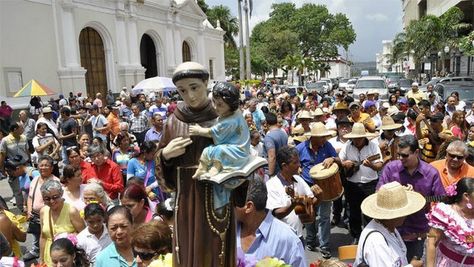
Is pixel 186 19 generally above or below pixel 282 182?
above

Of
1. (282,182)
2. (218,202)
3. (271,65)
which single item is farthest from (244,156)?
(271,65)

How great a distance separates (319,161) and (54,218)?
3.41m

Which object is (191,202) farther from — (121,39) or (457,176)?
(121,39)

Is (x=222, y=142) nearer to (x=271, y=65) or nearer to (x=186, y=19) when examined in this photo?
(x=186, y=19)

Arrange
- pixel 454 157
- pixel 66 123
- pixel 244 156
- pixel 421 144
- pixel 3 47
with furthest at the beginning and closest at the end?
pixel 3 47 → pixel 66 123 → pixel 421 144 → pixel 454 157 → pixel 244 156

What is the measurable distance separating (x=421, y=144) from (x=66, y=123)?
7515 mm

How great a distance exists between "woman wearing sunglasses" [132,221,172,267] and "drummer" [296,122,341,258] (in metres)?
3.11

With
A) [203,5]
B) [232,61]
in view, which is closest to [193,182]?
[203,5]

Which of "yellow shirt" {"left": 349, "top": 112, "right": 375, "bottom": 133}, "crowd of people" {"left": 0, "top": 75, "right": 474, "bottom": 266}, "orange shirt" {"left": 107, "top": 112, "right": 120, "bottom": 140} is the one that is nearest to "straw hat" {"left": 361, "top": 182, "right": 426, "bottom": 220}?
"crowd of people" {"left": 0, "top": 75, "right": 474, "bottom": 266}

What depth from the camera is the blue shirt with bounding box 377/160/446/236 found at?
4473 mm

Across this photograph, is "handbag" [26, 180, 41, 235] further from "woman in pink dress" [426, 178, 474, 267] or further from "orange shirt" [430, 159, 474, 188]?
"orange shirt" [430, 159, 474, 188]

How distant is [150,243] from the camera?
3.27 m

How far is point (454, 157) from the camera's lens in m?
4.71

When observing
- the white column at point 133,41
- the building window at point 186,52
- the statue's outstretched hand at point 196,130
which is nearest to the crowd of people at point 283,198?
the statue's outstretched hand at point 196,130
